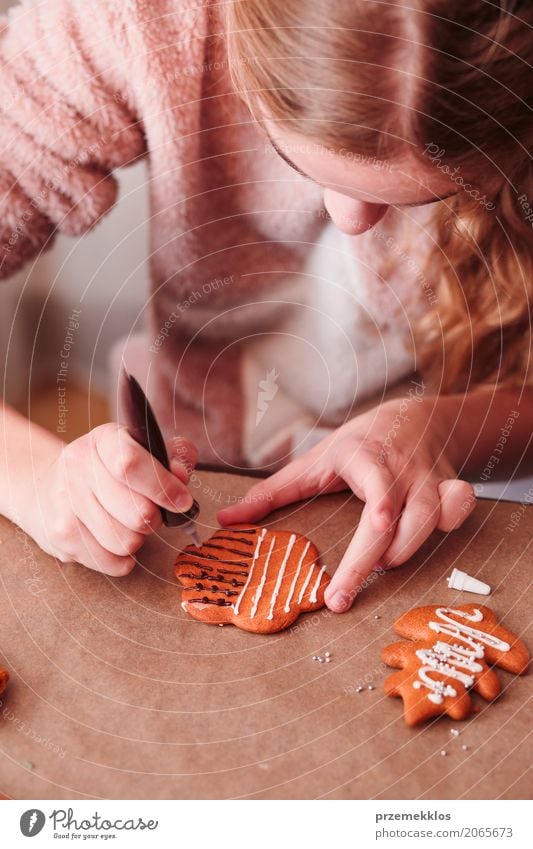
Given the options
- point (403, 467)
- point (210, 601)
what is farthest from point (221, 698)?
point (403, 467)

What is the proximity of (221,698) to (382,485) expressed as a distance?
0.28 meters

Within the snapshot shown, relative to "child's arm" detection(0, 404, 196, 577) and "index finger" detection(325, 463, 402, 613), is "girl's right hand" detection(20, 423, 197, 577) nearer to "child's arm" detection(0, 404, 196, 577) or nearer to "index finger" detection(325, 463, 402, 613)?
"child's arm" detection(0, 404, 196, 577)

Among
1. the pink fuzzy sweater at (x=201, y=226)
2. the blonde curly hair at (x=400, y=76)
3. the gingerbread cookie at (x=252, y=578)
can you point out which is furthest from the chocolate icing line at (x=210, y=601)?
the blonde curly hair at (x=400, y=76)

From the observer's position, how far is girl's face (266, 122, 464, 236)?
77cm

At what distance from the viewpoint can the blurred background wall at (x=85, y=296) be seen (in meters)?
0.93

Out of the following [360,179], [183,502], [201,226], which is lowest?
[183,502]

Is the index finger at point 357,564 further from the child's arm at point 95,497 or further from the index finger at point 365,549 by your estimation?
the child's arm at point 95,497

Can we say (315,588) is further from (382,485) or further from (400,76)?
(400,76)

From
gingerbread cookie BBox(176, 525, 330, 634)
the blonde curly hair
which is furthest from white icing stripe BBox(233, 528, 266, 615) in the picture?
the blonde curly hair

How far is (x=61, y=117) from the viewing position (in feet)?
2.90

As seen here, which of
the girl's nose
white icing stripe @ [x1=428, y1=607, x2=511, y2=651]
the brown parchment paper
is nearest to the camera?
the brown parchment paper

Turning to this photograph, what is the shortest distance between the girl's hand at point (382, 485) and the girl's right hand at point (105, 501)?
126 millimetres

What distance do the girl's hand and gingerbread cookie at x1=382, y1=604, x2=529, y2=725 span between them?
67 millimetres
